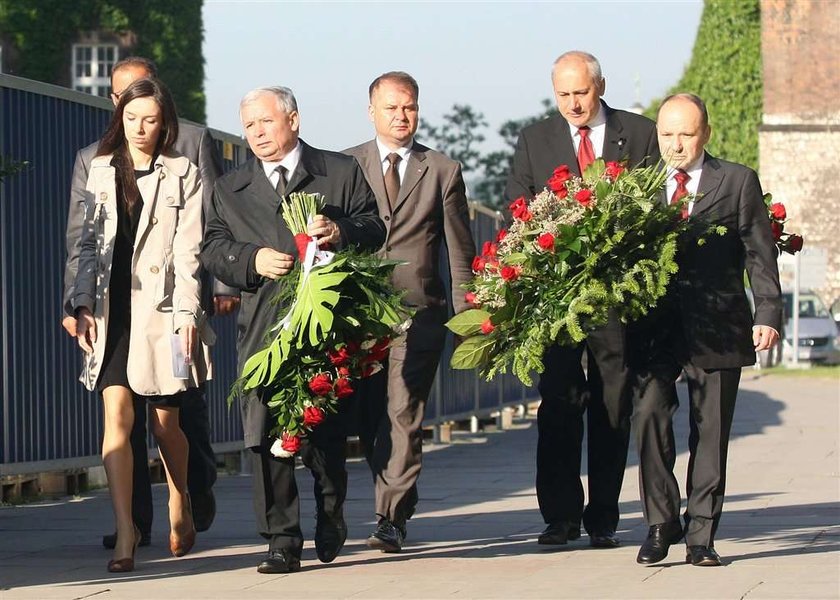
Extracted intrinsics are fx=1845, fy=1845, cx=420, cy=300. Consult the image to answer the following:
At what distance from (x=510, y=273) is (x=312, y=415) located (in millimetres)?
986

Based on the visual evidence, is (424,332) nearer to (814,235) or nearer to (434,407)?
(434,407)

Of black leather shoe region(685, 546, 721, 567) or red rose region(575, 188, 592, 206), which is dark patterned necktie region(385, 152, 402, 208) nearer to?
red rose region(575, 188, 592, 206)

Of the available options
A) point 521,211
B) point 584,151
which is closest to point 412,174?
point 584,151

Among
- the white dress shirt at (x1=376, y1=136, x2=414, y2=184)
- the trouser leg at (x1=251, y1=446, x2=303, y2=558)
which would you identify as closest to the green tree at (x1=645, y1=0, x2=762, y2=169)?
the white dress shirt at (x1=376, y1=136, x2=414, y2=184)

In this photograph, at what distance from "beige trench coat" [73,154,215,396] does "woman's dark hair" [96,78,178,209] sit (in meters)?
0.05

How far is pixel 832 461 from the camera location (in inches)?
564

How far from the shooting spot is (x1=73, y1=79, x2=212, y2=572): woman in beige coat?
790 cm

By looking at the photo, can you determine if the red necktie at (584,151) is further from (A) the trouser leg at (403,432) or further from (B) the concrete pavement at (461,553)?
(B) the concrete pavement at (461,553)

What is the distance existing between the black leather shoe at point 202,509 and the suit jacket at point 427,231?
1.37m

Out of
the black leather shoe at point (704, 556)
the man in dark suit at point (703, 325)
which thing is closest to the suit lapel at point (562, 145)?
the man in dark suit at point (703, 325)

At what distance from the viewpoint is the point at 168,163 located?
8203 millimetres

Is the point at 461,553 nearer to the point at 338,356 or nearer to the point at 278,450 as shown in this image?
the point at 278,450

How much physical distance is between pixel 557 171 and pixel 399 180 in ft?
4.60

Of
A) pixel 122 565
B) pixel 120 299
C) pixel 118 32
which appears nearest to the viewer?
pixel 122 565
